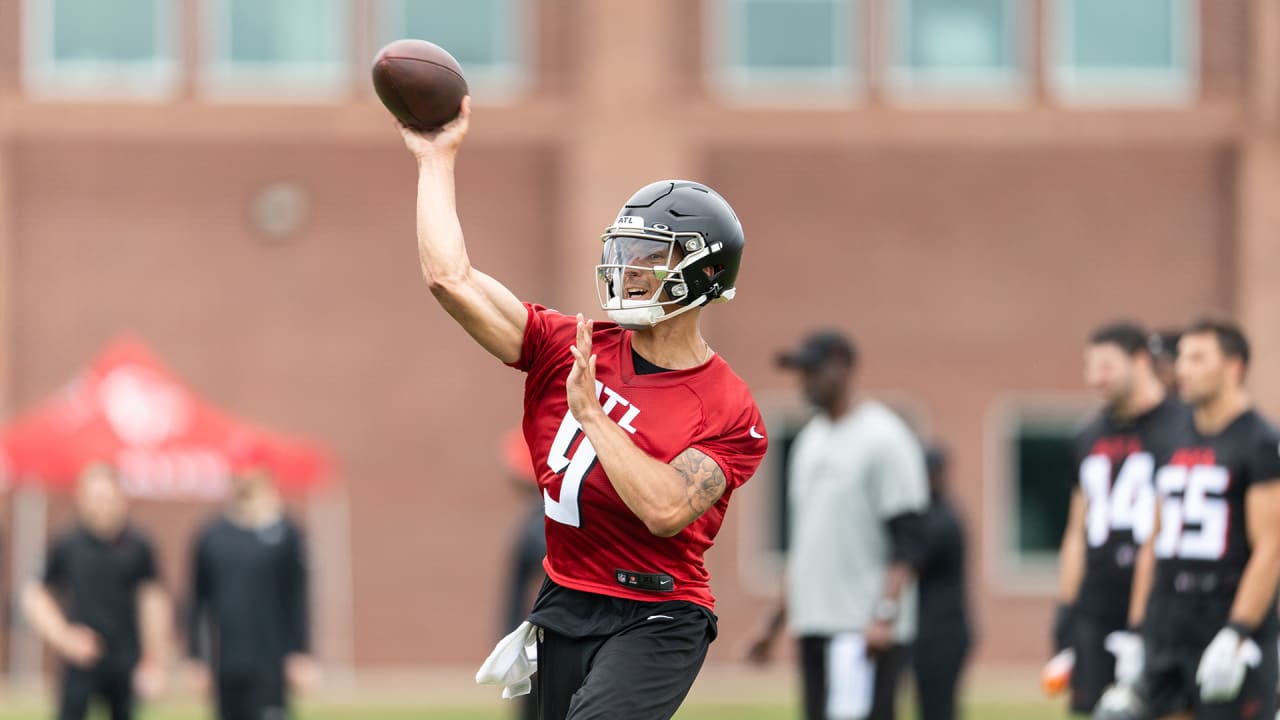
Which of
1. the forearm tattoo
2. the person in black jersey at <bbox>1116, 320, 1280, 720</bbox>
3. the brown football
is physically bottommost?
the person in black jersey at <bbox>1116, 320, 1280, 720</bbox>

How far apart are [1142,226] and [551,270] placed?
683 cm

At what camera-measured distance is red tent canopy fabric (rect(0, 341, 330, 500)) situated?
19.1 metres

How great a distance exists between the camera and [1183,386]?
26.6ft

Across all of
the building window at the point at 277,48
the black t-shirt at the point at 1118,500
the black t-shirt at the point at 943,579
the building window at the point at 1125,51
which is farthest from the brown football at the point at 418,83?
the building window at the point at 1125,51

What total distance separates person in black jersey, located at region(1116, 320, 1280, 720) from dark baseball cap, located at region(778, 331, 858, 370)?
1.82 metres

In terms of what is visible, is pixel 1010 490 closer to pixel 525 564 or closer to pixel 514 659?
pixel 525 564

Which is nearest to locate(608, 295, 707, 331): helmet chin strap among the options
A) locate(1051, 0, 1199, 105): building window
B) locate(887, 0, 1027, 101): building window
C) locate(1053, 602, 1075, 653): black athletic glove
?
locate(1053, 602, 1075, 653): black athletic glove

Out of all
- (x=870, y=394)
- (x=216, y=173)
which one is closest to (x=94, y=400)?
(x=216, y=173)

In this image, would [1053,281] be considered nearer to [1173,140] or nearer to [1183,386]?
Answer: [1173,140]

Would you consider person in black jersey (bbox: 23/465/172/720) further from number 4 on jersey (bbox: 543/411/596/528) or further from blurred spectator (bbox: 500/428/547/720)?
number 4 on jersey (bbox: 543/411/596/528)

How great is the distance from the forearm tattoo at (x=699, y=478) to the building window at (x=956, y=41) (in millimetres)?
18130

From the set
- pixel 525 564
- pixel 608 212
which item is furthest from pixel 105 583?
pixel 608 212

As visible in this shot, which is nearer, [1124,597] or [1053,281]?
[1124,597]

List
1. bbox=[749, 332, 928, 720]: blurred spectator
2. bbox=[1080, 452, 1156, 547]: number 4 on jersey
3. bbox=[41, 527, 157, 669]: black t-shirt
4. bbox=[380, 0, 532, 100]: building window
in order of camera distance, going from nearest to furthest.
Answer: bbox=[1080, 452, 1156, 547]: number 4 on jersey, bbox=[749, 332, 928, 720]: blurred spectator, bbox=[41, 527, 157, 669]: black t-shirt, bbox=[380, 0, 532, 100]: building window
